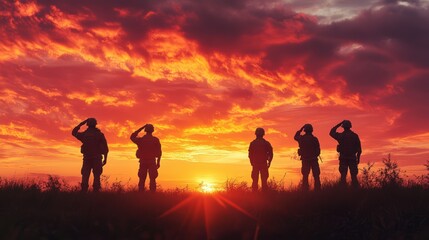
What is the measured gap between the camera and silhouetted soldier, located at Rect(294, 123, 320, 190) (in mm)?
19688

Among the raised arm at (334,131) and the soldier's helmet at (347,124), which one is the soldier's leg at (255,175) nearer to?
the raised arm at (334,131)

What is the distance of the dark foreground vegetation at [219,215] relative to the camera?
12594 millimetres

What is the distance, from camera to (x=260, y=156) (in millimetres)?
19516

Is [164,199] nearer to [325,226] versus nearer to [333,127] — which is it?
[325,226]

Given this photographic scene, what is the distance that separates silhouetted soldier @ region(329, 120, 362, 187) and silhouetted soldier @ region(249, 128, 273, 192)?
2.41 meters

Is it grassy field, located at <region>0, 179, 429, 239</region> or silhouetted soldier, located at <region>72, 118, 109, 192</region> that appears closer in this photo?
grassy field, located at <region>0, 179, 429, 239</region>

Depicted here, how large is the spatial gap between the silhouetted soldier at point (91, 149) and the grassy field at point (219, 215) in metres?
2.21

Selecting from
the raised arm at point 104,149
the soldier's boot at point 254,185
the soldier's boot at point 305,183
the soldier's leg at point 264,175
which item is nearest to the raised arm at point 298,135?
the soldier's boot at point 305,183

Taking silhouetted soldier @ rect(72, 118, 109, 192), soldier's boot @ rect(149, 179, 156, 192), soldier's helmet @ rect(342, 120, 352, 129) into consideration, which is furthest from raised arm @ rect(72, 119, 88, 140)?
soldier's helmet @ rect(342, 120, 352, 129)

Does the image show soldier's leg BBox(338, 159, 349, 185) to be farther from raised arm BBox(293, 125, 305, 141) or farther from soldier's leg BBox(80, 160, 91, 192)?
soldier's leg BBox(80, 160, 91, 192)

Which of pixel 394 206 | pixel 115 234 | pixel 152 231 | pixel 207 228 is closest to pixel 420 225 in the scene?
pixel 394 206

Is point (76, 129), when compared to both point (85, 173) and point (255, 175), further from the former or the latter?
point (255, 175)

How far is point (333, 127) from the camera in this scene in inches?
771

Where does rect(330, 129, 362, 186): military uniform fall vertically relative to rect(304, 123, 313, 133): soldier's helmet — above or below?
below
